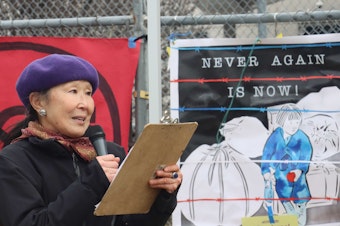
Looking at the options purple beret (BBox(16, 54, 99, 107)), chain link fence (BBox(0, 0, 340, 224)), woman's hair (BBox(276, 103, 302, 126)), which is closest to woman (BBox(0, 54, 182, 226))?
purple beret (BBox(16, 54, 99, 107))

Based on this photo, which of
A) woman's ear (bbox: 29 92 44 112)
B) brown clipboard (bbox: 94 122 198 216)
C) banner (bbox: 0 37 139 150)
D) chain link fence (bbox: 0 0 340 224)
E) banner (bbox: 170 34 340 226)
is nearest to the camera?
brown clipboard (bbox: 94 122 198 216)

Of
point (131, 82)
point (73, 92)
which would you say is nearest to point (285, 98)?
point (131, 82)

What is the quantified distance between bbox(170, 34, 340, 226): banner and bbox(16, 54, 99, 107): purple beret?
4.92 ft

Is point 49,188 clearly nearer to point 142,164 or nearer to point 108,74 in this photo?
point 142,164

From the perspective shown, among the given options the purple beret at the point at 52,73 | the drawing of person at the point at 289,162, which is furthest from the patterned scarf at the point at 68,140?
the drawing of person at the point at 289,162

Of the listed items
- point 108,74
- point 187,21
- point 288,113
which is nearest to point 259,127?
point 288,113

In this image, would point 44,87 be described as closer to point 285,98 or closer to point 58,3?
point 285,98

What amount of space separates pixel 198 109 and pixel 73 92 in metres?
1.57

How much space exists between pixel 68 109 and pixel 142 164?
36 cm

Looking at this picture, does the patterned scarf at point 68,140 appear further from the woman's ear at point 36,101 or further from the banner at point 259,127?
the banner at point 259,127

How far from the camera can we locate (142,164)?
7.13 feet

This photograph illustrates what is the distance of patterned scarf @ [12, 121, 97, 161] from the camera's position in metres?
2.31

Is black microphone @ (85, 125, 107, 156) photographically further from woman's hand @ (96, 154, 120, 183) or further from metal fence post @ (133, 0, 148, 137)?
metal fence post @ (133, 0, 148, 137)

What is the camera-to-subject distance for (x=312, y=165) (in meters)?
3.68
